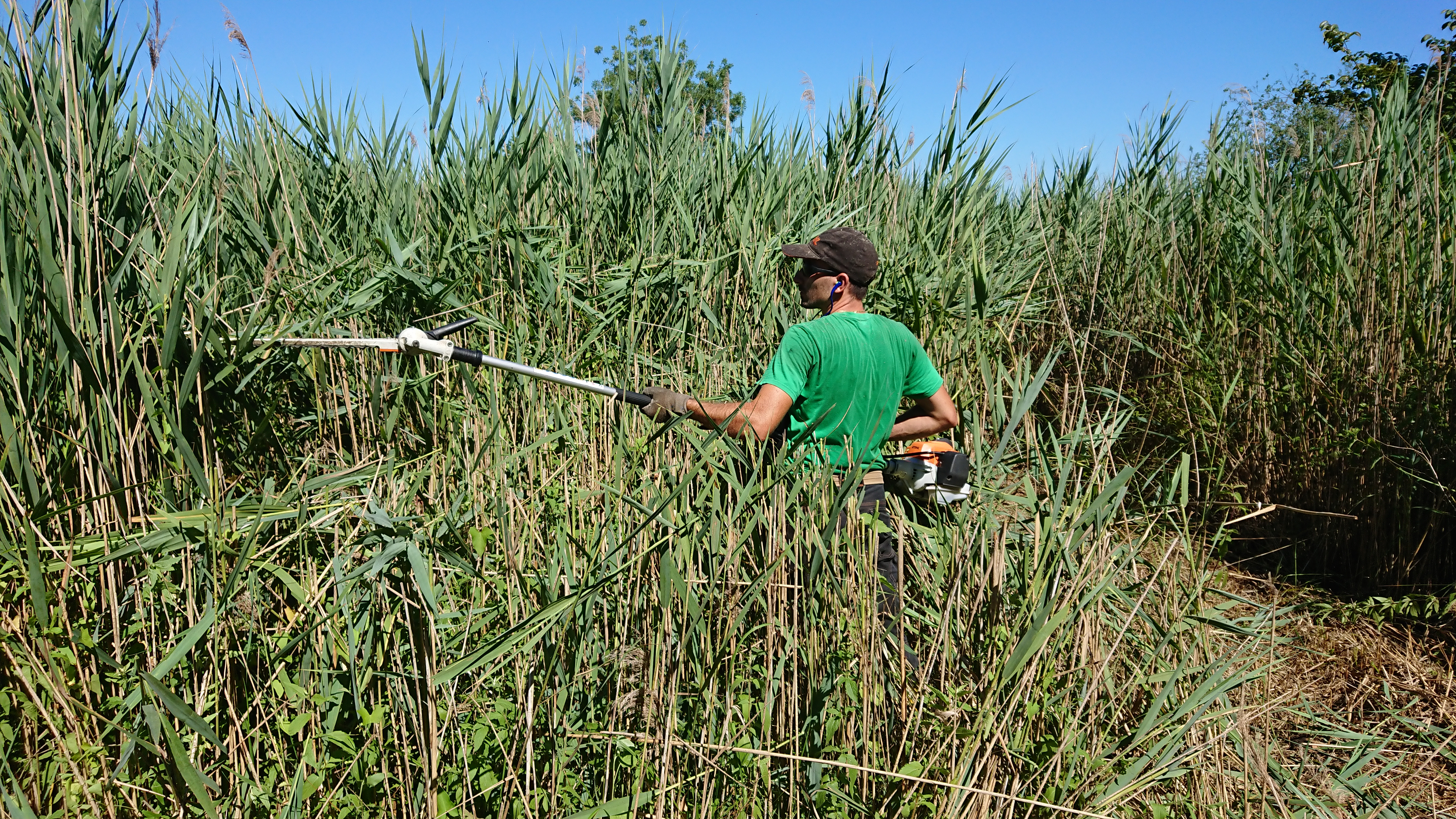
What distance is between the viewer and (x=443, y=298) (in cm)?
317

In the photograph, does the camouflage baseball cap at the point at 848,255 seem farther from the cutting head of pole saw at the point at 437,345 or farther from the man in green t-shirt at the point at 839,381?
the cutting head of pole saw at the point at 437,345

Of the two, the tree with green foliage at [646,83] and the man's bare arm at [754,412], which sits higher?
the tree with green foliage at [646,83]

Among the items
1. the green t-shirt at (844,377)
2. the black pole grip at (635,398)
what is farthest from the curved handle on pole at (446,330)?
the green t-shirt at (844,377)

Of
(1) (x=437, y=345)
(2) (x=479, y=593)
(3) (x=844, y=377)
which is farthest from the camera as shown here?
(3) (x=844, y=377)

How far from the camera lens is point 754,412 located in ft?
8.11

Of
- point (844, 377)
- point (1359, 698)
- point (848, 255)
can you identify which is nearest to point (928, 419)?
point (844, 377)

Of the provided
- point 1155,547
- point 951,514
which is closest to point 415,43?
point 951,514

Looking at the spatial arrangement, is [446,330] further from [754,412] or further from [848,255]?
[848,255]

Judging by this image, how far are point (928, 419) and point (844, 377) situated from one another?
0.51 meters

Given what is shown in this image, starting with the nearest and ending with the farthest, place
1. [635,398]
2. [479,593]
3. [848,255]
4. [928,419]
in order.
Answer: [479,593] → [635,398] → [848,255] → [928,419]

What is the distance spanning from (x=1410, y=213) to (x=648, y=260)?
2.98 m

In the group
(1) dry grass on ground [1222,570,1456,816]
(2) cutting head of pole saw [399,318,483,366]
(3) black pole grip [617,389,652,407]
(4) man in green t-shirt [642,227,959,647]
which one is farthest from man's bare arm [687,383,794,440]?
(1) dry grass on ground [1222,570,1456,816]

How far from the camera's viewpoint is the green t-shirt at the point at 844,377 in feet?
8.29

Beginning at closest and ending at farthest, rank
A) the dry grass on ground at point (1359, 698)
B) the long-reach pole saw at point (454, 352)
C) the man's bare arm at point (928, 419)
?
the long-reach pole saw at point (454, 352) < the dry grass on ground at point (1359, 698) < the man's bare arm at point (928, 419)
